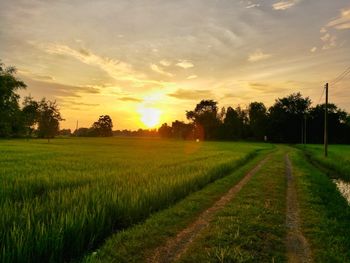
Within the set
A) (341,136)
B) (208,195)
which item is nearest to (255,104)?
(341,136)

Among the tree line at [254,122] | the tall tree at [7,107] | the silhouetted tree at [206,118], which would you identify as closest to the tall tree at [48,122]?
the tree line at [254,122]

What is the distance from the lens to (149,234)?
27.2ft

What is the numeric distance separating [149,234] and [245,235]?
2.44 m

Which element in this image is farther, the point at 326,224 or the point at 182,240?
the point at 326,224

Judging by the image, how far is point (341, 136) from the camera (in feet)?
400

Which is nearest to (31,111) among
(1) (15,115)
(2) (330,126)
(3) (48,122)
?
(3) (48,122)

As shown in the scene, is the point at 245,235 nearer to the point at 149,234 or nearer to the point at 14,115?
the point at 149,234

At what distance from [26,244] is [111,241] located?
2.12m

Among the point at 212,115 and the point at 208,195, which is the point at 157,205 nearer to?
the point at 208,195

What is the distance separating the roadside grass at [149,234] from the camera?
6.83m

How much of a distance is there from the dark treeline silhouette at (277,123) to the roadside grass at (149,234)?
105 metres

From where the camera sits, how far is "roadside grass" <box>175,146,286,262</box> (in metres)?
6.96

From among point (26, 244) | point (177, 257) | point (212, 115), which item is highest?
point (212, 115)

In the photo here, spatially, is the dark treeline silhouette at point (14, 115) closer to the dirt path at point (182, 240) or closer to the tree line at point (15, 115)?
the tree line at point (15, 115)
